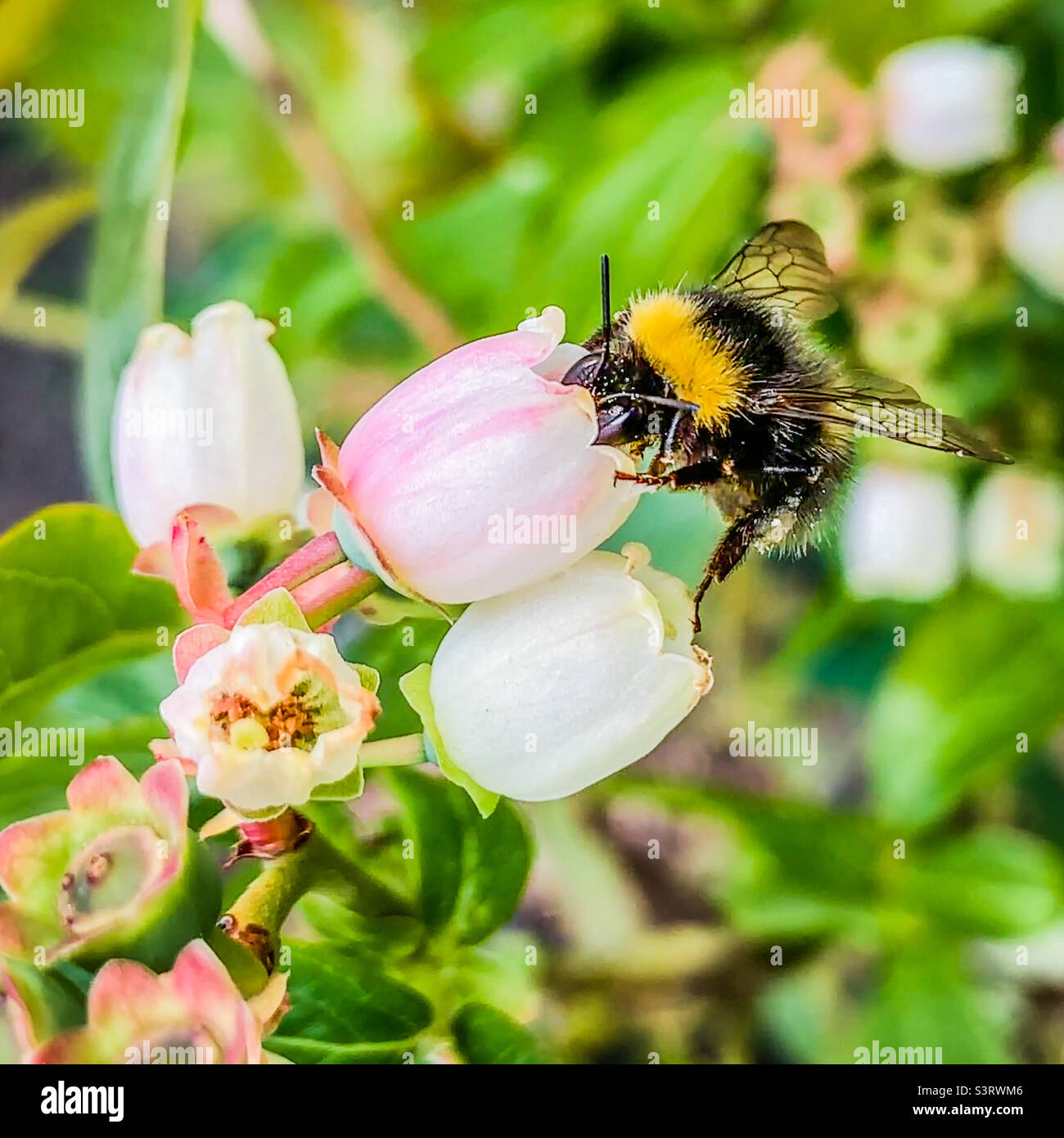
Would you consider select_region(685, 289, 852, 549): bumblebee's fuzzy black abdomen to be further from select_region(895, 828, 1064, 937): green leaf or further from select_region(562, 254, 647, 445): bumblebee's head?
select_region(895, 828, 1064, 937): green leaf

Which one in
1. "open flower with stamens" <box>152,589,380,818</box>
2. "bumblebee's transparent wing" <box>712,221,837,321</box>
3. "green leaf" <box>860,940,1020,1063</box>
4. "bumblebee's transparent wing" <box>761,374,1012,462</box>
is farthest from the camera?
"green leaf" <box>860,940,1020,1063</box>

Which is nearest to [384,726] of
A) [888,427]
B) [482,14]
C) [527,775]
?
[527,775]

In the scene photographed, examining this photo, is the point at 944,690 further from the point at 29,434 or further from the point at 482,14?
the point at 29,434

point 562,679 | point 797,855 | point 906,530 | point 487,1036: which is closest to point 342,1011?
point 487,1036

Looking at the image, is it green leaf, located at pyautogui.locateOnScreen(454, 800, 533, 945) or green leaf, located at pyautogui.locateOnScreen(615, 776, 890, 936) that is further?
green leaf, located at pyautogui.locateOnScreen(615, 776, 890, 936)

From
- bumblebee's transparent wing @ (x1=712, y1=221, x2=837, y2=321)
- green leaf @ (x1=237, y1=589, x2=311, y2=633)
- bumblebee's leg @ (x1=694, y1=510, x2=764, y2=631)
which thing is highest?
bumblebee's transparent wing @ (x1=712, y1=221, x2=837, y2=321)

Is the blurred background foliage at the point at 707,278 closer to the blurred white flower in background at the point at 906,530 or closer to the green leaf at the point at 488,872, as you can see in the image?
the blurred white flower in background at the point at 906,530

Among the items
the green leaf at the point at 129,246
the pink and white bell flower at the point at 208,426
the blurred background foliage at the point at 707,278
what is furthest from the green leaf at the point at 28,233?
the pink and white bell flower at the point at 208,426

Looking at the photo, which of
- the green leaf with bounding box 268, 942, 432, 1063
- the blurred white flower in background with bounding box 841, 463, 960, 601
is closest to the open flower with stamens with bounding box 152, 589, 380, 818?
the green leaf with bounding box 268, 942, 432, 1063
